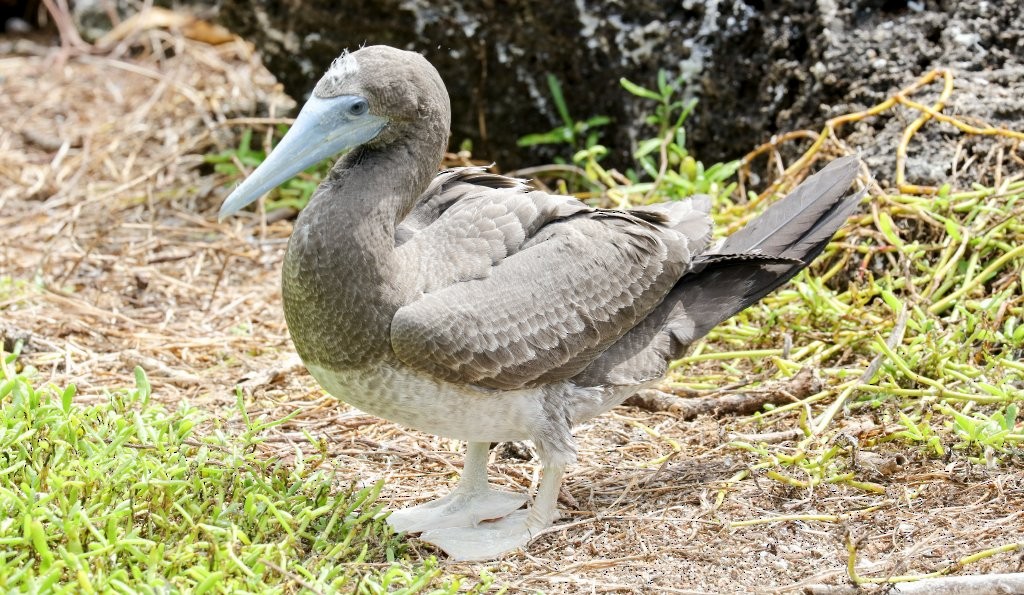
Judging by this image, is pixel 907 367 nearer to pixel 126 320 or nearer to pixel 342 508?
pixel 342 508

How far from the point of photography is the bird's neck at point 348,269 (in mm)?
3303

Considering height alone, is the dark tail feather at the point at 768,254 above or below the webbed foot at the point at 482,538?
above

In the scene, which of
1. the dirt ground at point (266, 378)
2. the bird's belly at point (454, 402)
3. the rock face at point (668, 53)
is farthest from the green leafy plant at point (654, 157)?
the bird's belly at point (454, 402)

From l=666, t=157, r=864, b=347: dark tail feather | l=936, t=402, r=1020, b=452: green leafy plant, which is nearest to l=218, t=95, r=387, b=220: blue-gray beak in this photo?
l=666, t=157, r=864, b=347: dark tail feather

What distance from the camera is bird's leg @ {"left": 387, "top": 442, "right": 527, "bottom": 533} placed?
3.62 metres

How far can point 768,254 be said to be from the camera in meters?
3.91

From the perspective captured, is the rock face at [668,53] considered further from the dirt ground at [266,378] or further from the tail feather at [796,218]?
the tail feather at [796,218]

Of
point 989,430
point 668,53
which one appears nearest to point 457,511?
point 989,430

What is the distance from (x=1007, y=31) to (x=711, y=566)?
3346 millimetres

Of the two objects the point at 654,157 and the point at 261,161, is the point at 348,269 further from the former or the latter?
the point at 261,161

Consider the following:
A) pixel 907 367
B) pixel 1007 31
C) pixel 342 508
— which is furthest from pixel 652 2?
pixel 342 508

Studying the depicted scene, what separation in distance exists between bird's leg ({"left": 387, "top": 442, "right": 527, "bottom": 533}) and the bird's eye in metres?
1.16

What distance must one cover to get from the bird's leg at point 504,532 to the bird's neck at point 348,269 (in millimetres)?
633

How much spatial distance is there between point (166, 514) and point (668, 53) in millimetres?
3748
